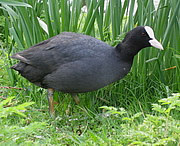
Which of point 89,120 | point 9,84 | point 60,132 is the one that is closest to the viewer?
point 60,132

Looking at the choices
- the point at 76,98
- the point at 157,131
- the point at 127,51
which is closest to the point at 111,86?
the point at 76,98

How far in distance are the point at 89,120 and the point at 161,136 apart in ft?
4.10

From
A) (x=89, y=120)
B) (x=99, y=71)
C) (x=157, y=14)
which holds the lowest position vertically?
(x=89, y=120)

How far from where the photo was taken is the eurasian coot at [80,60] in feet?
10.2

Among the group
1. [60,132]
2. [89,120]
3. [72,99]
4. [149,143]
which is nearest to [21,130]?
[149,143]

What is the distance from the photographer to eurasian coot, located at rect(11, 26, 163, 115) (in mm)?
3102

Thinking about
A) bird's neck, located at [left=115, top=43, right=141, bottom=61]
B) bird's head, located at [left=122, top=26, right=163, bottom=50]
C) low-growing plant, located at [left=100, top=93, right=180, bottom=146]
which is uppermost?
bird's head, located at [left=122, top=26, right=163, bottom=50]

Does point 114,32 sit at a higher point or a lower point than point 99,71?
higher

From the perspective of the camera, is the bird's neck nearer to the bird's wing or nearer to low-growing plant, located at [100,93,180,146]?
the bird's wing

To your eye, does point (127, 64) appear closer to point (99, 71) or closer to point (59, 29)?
point (99, 71)

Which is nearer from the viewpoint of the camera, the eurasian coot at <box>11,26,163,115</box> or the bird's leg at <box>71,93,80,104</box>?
the eurasian coot at <box>11,26,163,115</box>

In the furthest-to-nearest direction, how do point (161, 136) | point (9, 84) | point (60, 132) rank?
point (9, 84)
point (60, 132)
point (161, 136)

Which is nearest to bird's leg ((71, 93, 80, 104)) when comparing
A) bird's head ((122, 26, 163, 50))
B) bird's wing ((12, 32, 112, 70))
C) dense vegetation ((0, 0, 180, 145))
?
dense vegetation ((0, 0, 180, 145))

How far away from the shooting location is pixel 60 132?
3051 millimetres
